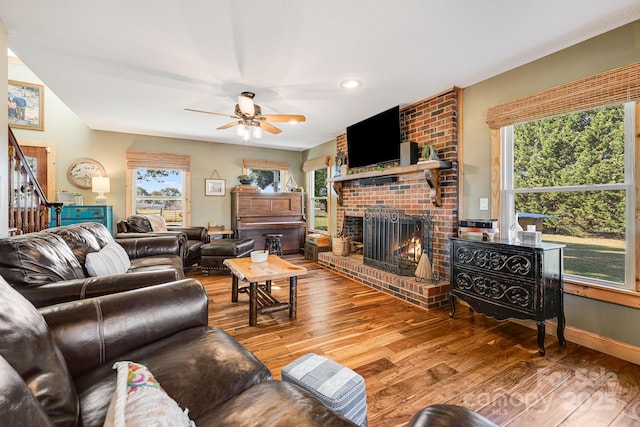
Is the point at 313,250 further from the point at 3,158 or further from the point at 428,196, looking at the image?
the point at 3,158

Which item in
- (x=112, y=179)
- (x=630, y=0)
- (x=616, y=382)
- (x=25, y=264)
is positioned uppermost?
(x=630, y=0)

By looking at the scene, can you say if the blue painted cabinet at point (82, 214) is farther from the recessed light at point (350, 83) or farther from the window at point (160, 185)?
the recessed light at point (350, 83)

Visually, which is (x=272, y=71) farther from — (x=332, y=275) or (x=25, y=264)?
(x=332, y=275)

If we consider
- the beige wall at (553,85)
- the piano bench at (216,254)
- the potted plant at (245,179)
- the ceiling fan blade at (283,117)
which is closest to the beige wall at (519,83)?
the beige wall at (553,85)

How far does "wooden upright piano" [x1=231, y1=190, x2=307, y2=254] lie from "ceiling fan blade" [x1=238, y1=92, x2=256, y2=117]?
270 cm

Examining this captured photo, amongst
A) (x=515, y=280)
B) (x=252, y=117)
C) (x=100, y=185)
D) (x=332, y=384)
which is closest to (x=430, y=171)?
(x=515, y=280)

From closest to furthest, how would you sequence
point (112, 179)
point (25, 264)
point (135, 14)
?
1. point (25, 264)
2. point (135, 14)
3. point (112, 179)

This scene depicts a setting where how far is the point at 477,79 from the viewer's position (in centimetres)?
296

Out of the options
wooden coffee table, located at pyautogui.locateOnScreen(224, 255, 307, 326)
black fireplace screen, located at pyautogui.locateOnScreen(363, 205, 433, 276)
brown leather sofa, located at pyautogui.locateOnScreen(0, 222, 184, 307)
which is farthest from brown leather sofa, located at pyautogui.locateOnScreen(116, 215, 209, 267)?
black fireplace screen, located at pyautogui.locateOnScreen(363, 205, 433, 276)

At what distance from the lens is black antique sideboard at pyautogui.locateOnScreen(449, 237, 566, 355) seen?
85.7 inches

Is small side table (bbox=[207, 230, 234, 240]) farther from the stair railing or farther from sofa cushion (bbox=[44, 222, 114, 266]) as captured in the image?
sofa cushion (bbox=[44, 222, 114, 266])

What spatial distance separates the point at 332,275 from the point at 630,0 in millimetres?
3835

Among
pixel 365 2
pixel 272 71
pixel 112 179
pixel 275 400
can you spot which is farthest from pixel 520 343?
pixel 112 179

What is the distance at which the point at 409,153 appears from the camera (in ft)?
11.5
